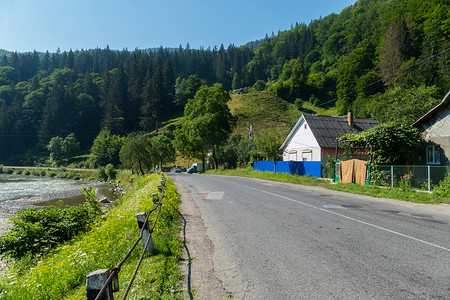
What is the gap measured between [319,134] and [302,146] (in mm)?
2963

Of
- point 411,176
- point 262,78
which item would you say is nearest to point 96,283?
point 411,176

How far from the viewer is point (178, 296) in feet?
11.4

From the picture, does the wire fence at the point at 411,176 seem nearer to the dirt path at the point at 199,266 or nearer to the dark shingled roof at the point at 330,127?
the dark shingled roof at the point at 330,127

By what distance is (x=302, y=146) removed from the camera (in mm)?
30062

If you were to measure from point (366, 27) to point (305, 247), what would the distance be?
9987 cm

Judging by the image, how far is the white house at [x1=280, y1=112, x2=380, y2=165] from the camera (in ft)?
87.9

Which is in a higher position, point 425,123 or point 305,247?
point 425,123

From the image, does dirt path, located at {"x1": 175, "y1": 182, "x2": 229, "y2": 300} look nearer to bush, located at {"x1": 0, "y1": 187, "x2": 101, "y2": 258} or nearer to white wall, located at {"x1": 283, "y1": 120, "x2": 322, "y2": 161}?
bush, located at {"x1": 0, "y1": 187, "x2": 101, "y2": 258}

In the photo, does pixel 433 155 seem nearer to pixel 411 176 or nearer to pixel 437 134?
pixel 437 134

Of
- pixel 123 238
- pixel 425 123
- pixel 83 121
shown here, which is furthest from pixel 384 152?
pixel 83 121

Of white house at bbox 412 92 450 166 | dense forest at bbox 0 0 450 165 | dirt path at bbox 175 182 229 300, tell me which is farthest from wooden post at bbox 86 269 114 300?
dense forest at bbox 0 0 450 165

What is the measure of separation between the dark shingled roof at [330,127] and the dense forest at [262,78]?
138 inches

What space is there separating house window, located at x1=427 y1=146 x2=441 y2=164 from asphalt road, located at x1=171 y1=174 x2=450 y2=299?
397 inches

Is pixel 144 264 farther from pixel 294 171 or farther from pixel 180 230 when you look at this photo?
pixel 294 171
